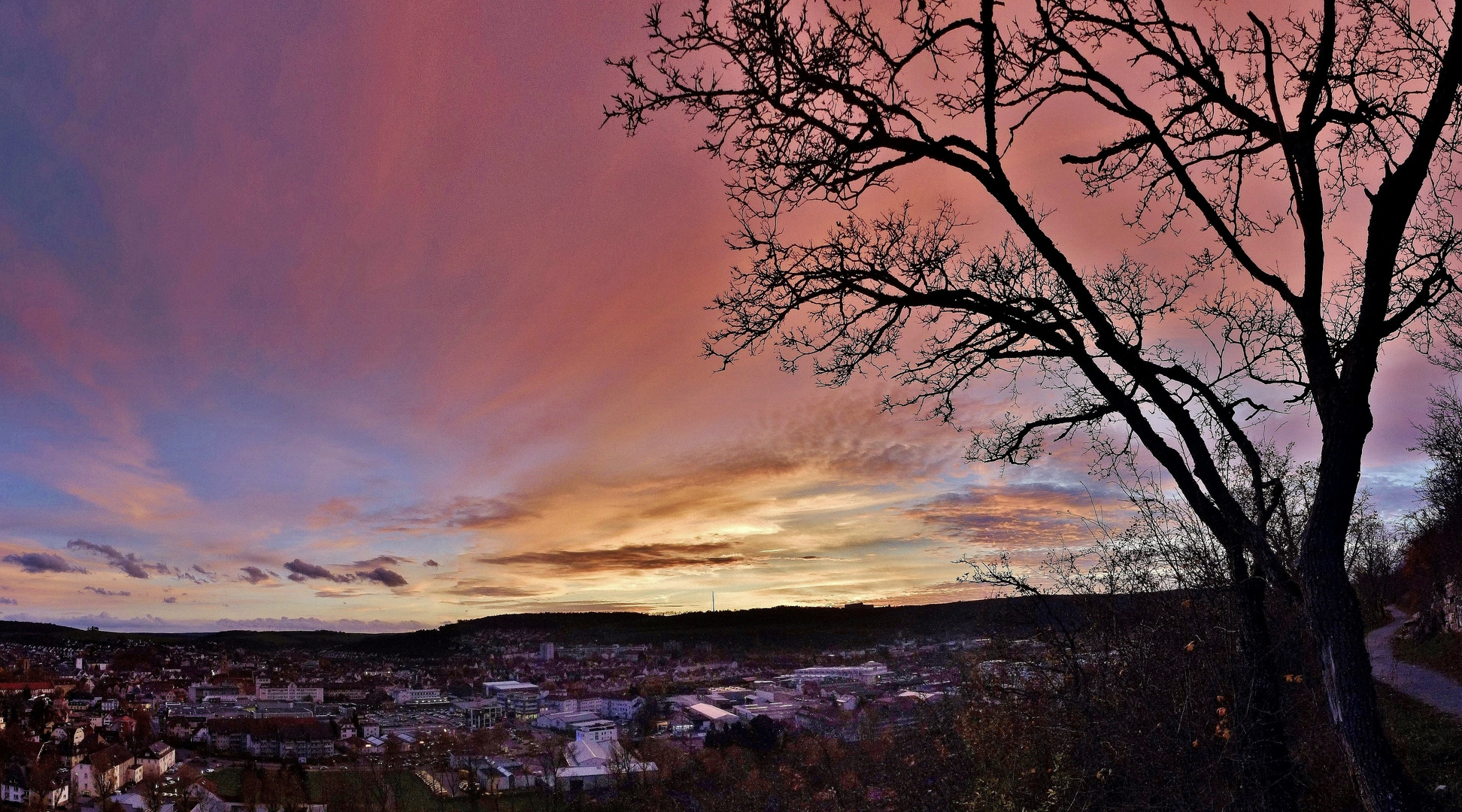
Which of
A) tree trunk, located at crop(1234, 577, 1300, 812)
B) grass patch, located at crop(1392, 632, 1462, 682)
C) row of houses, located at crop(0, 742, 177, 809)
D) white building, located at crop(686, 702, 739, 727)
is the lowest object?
row of houses, located at crop(0, 742, 177, 809)

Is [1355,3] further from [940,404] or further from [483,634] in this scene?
[483,634]

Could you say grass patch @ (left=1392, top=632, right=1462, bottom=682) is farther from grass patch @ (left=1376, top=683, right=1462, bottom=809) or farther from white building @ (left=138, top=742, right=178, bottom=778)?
white building @ (left=138, top=742, right=178, bottom=778)

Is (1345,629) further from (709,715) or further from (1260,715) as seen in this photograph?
(709,715)

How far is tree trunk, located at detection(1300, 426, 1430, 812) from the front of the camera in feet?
10.6

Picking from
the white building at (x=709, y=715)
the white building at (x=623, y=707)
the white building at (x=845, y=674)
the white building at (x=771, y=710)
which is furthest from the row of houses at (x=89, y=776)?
the white building at (x=845, y=674)

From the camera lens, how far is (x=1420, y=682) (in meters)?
12.0

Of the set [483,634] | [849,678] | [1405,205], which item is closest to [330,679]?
[483,634]

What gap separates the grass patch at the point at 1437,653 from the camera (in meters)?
12.9

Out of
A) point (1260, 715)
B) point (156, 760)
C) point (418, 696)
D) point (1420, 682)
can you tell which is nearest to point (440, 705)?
point (418, 696)

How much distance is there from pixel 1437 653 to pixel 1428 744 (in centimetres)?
1021

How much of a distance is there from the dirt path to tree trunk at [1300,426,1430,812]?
572 centimetres

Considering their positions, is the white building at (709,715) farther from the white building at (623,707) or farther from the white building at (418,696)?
the white building at (418,696)

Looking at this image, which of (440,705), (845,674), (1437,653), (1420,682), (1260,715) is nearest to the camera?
(1260,715)

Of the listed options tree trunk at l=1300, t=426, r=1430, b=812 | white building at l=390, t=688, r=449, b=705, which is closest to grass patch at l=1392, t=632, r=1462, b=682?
tree trunk at l=1300, t=426, r=1430, b=812
